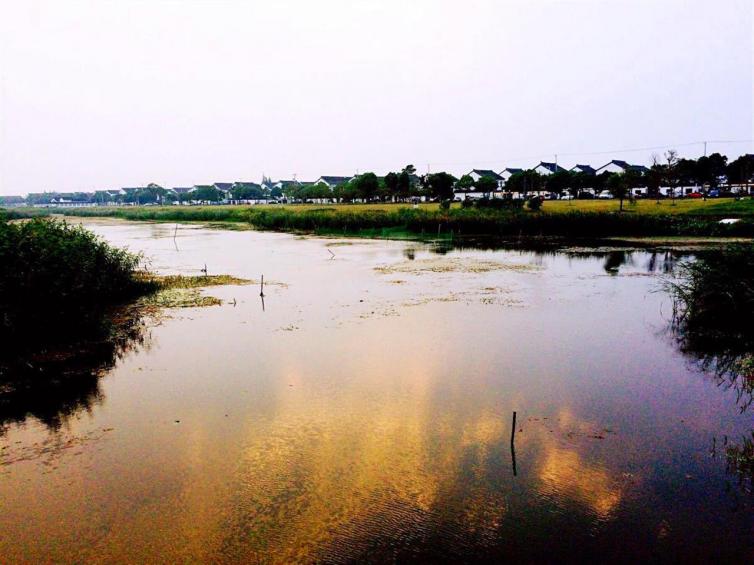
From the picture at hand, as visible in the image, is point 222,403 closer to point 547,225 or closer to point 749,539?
point 749,539

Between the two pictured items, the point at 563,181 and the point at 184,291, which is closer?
the point at 184,291

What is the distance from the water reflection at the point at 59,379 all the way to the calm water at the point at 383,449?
12 cm

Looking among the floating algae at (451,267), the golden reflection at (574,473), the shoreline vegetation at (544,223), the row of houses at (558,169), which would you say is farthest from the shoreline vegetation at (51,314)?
the row of houses at (558,169)

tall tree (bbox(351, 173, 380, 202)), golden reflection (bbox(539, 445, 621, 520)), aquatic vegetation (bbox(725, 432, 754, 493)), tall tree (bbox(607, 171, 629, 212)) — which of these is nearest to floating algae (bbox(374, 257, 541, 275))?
aquatic vegetation (bbox(725, 432, 754, 493))

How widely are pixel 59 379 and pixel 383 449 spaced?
7.89 meters

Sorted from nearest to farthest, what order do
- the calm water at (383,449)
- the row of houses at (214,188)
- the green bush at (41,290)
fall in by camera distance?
1. the calm water at (383,449)
2. the green bush at (41,290)
3. the row of houses at (214,188)

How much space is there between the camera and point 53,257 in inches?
590

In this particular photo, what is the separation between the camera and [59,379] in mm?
12141

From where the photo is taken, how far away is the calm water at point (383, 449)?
6.66 metres

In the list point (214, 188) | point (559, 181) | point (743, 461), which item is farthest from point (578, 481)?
point (214, 188)

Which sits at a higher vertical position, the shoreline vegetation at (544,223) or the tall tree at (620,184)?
the tall tree at (620,184)

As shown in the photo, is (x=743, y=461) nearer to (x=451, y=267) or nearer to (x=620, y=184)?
(x=451, y=267)

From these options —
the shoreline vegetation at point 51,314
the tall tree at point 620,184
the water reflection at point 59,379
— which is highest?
the tall tree at point 620,184

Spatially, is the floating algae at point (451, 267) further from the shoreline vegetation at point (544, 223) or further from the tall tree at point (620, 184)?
the tall tree at point (620, 184)
